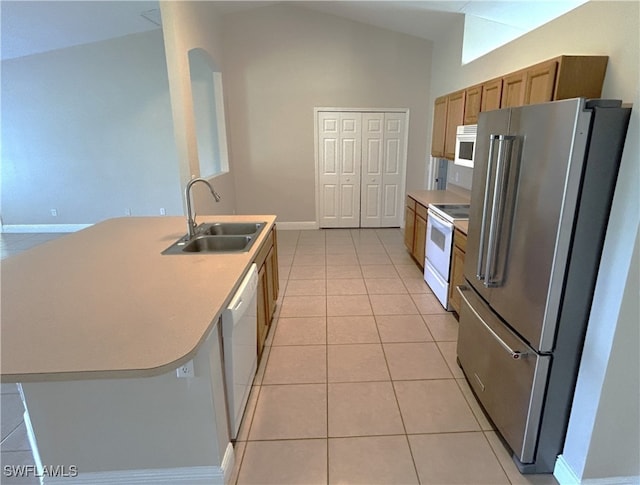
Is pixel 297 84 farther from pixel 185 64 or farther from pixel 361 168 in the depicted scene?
pixel 185 64

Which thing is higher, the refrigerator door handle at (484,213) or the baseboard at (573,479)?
the refrigerator door handle at (484,213)

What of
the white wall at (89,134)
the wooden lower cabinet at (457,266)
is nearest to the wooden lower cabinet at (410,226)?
the wooden lower cabinet at (457,266)

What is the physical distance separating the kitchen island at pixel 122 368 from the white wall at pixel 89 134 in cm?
484

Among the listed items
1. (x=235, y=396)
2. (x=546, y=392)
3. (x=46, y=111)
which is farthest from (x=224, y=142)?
(x=546, y=392)

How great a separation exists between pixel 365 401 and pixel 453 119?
11.1 ft

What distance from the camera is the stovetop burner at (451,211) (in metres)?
3.31

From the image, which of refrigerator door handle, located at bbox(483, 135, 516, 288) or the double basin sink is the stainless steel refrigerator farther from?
the double basin sink

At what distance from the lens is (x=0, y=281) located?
71.1 inches

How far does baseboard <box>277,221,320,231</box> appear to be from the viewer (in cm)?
652

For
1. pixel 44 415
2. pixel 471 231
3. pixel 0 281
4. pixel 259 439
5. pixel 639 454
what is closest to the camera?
pixel 44 415

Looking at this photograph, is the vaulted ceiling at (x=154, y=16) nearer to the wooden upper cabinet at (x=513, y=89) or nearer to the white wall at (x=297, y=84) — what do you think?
the white wall at (x=297, y=84)

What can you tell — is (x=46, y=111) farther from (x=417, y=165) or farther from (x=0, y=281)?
(x=417, y=165)

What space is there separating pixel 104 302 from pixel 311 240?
14.3 feet

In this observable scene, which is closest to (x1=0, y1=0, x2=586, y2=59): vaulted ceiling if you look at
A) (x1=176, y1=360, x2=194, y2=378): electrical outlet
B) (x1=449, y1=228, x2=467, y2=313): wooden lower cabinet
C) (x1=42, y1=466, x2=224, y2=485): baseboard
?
(x1=449, y1=228, x2=467, y2=313): wooden lower cabinet
